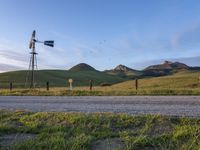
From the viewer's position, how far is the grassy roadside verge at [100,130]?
6.64 metres

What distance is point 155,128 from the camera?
8.12 meters

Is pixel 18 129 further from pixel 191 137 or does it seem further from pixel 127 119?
pixel 191 137

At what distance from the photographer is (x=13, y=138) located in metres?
7.52

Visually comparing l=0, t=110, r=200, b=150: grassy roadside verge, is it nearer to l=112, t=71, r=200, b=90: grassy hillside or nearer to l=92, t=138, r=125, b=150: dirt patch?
l=92, t=138, r=125, b=150: dirt patch

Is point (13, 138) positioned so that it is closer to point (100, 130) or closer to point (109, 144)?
point (100, 130)

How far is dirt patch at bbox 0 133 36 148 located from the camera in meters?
7.05

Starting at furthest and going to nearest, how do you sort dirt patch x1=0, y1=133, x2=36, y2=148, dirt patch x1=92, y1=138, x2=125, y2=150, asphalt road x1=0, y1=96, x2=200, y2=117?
asphalt road x1=0, y1=96, x2=200, y2=117 < dirt patch x1=0, y1=133, x2=36, y2=148 < dirt patch x1=92, y1=138, x2=125, y2=150

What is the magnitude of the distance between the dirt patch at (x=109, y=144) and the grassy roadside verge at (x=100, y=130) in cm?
2

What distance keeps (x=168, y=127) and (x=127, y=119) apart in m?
1.21

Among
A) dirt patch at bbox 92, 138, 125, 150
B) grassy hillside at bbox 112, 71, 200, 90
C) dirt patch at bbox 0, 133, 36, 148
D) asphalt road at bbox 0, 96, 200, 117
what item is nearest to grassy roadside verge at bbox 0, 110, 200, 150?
dirt patch at bbox 92, 138, 125, 150

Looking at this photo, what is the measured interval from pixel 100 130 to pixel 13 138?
1840 mm

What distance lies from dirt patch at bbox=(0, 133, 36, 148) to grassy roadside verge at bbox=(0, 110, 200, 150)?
16 centimetres

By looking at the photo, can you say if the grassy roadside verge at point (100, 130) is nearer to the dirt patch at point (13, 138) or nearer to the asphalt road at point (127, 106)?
the dirt patch at point (13, 138)

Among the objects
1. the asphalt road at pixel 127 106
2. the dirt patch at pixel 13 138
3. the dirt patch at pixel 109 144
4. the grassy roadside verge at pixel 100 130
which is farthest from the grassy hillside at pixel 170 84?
the dirt patch at pixel 109 144
